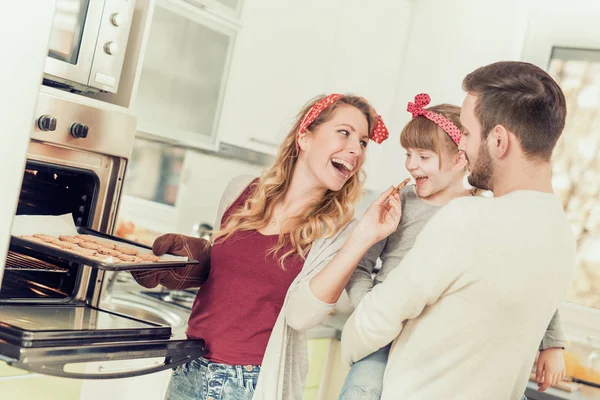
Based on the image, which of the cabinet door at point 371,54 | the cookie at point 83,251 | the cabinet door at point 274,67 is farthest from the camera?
the cabinet door at point 371,54

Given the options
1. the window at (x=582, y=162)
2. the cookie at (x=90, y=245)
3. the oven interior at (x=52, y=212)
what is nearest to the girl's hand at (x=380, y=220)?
the cookie at (x=90, y=245)

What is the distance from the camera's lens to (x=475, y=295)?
1.26 metres

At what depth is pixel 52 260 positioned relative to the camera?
5.79 feet

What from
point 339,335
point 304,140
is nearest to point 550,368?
point 304,140

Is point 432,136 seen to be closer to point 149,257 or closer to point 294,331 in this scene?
point 294,331

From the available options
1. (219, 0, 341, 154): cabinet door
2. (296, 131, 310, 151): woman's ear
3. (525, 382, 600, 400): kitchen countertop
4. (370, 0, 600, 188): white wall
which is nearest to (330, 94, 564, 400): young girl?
(296, 131, 310, 151): woman's ear

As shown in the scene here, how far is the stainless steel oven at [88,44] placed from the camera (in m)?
1.65

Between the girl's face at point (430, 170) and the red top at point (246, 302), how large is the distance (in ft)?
1.22

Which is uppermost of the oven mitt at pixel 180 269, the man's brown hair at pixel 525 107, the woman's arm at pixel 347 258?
the man's brown hair at pixel 525 107

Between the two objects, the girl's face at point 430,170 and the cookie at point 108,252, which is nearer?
the cookie at point 108,252

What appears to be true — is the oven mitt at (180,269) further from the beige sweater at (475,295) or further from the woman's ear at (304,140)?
the beige sweater at (475,295)

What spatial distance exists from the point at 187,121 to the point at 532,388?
1503 millimetres

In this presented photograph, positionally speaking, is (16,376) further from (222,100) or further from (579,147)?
(579,147)

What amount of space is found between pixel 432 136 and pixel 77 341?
950mm
